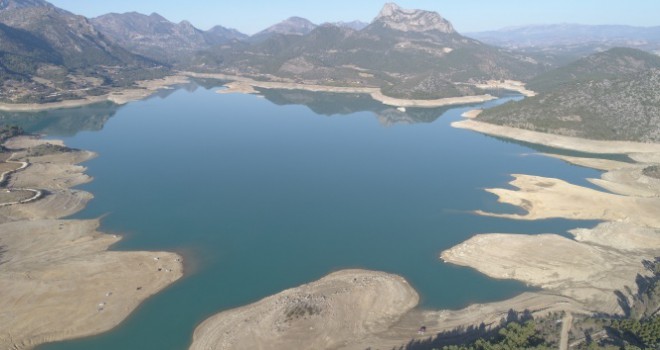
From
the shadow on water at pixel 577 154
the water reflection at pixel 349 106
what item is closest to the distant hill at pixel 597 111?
the shadow on water at pixel 577 154

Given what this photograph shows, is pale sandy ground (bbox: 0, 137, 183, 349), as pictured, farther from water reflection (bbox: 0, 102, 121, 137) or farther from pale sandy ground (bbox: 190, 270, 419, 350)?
water reflection (bbox: 0, 102, 121, 137)

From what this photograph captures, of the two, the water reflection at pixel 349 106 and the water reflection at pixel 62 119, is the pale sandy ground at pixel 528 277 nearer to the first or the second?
the water reflection at pixel 349 106

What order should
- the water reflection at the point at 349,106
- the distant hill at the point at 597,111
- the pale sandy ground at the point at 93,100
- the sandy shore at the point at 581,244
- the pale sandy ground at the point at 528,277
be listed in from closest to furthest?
the pale sandy ground at the point at 528,277 → the sandy shore at the point at 581,244 → the distant hill at the point at 597,111 → the pale sandy ground at the point at 93,100 → the water reflection at the point at 349,106

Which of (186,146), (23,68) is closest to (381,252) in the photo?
(186,146)

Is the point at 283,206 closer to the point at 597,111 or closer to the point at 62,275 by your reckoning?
the point at 62,275

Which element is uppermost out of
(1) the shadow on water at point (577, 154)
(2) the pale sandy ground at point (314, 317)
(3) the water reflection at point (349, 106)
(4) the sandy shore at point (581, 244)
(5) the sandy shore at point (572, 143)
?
(3) the water reflection at point (349, 106)
